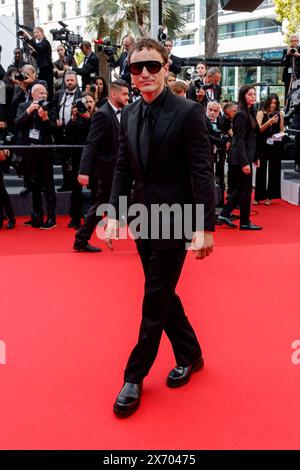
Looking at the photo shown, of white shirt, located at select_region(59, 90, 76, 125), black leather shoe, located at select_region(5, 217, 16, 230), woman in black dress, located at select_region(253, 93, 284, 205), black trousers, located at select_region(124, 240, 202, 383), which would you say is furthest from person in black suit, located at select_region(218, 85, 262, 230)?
black trousers, located at select_region(124, 240, 202, 383)

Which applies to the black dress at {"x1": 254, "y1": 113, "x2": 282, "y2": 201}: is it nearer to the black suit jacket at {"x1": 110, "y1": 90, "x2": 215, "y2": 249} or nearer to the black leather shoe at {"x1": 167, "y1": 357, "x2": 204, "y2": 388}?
the black leather shoe at {"x1": 167, "y1": 357, "x2": 204, "y2": 388}

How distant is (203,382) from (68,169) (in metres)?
5.86

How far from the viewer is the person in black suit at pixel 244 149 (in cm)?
715

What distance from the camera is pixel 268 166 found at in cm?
962

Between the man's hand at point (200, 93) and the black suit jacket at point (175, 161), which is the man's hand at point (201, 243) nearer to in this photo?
the black suit jacket at point (175, 161)

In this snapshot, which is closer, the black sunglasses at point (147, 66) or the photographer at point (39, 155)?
the black sunglasses at point (147, 66)

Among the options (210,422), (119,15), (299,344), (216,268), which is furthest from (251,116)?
(119,15)

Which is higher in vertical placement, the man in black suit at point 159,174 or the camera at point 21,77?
the camera at point 21,77

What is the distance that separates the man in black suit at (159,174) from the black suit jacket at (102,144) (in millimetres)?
2946

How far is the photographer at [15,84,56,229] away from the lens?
7586 mm

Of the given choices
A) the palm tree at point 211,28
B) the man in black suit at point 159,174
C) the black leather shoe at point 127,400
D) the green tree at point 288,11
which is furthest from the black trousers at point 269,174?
the green tree at point 288,11

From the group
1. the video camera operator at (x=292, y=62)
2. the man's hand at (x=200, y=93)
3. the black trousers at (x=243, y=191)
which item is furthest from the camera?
the video camera operator at (x=292, y=62)

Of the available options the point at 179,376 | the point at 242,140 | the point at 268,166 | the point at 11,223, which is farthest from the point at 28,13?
the point at 179,376

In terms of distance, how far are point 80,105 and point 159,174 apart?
510 cm
